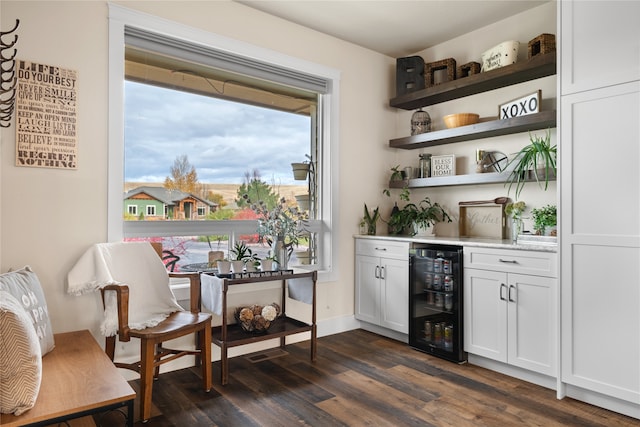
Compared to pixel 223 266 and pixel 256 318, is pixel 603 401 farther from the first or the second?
pixel 223 266

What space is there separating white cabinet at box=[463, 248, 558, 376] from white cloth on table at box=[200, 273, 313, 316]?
1213 mm

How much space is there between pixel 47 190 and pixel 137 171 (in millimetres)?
584

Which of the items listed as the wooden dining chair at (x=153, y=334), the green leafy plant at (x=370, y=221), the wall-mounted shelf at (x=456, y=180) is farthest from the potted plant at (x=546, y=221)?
the wooden dining chair at (x=153, y=334)

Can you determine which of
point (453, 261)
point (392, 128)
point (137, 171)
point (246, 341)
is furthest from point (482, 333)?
point (137, 171)

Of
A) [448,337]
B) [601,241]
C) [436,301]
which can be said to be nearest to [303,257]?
[436,301]

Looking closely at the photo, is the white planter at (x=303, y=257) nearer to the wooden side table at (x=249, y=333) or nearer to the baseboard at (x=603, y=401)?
the wooden side table at (x=249, y=333)

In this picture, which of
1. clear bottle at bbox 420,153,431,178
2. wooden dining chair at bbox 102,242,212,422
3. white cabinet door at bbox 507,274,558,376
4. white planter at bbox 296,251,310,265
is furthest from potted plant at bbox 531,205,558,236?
wooden dining chair at bbox 102,242,212,422

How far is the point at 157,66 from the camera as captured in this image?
3066mm

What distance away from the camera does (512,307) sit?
2895 millimetres

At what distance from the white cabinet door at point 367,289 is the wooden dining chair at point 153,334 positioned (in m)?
1.66

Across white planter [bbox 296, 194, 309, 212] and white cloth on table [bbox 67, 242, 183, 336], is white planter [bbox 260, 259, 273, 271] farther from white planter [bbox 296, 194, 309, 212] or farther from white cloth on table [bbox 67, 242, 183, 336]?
white planter [bbox 296, 194, 309, 212]

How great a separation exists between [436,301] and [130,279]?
2.28m

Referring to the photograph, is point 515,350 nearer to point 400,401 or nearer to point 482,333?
point 482,333

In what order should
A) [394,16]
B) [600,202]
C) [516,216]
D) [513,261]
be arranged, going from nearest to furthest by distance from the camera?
[600,202]
[513,261]
[516,216]
[394,16]
